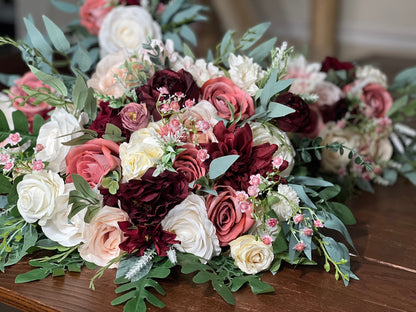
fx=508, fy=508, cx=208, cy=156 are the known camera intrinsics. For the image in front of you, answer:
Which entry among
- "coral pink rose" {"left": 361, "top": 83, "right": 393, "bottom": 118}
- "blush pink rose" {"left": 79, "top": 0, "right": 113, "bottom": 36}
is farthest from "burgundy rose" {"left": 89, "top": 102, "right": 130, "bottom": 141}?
"coral pink rose" {"left": 361, "top": 83, "right": 393, "bottom": 118}

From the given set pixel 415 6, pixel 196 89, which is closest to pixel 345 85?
pixel 196 89

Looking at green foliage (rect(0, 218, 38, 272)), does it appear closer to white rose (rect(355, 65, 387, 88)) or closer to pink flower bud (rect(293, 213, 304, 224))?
pink flower bud (rect(293, 213, 304, 224))

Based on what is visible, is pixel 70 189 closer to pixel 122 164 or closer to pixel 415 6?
pixel 122 164

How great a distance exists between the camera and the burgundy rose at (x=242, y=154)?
86cm

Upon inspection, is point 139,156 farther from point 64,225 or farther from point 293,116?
point 293,116

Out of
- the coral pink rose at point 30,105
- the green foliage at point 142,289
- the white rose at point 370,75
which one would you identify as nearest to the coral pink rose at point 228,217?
the green foliage at point 142,289

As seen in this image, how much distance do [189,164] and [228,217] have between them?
11 centimetres

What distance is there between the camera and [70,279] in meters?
0.83

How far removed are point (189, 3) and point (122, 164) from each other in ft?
2.66

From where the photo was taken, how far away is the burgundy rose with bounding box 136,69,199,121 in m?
0.93

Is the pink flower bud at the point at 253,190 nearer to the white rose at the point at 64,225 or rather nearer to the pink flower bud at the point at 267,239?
the pink flower bud at the point at 267,239

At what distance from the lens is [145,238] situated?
83cm

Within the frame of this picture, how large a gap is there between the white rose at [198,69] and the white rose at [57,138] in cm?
25

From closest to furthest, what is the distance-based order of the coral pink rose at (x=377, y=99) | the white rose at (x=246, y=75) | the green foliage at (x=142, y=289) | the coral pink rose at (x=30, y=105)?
1. the green foliage at (x=142, y=289)
2. the white rose at (x=246, y=75)
3. the coral pink rose at (x=30, y=105)
4. the coral pink rose at (x=377, y=99)
